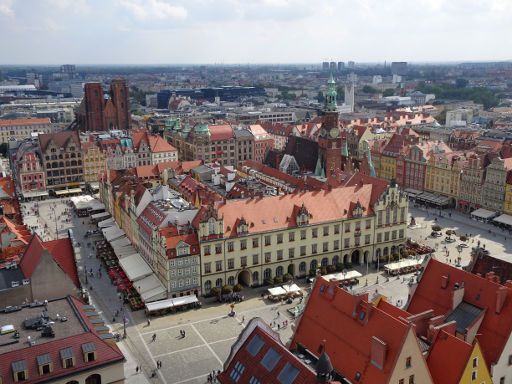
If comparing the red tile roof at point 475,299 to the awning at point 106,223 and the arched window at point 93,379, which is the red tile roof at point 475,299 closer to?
the arched window at point 93,379

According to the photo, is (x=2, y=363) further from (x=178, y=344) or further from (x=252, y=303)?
(x=252, y=303)

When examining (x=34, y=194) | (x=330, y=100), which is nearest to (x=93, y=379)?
(x=330, y=100)

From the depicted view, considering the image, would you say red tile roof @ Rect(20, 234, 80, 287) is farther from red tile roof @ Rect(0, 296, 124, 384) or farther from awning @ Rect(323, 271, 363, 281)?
awning @ Rect(323, 271, 363, 281)

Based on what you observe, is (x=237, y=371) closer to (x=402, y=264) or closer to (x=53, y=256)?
(x=53, y=256)

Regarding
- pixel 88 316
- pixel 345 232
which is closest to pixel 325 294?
pixel 88 316

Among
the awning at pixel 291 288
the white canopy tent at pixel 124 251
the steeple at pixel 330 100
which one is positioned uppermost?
the steeple at pixel 330 100

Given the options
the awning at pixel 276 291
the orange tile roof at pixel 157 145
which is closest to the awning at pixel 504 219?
the awning at pixel 276 291
